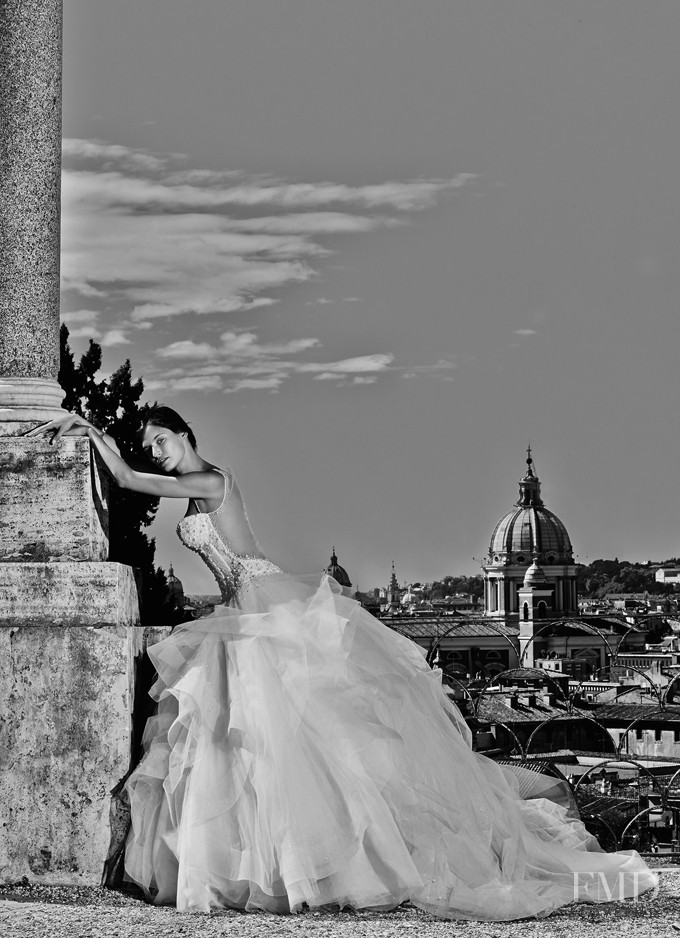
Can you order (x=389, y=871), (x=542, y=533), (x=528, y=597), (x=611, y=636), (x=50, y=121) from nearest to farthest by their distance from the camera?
Result: (x=389, y=871)
(x=50, y=121)
(x=611, y=636)
(x=528, y=597)
(x=542, y=533)

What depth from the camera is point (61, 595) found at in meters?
4.33

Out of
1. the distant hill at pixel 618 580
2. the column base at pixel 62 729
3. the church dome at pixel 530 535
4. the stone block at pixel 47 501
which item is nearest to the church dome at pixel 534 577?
the church dome at pixel 530 535

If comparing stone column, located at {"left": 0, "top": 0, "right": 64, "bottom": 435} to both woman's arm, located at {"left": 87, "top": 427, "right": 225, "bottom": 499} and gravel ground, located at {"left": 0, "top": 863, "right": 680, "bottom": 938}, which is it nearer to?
woman's arm, located at {"left": 87, "top": 427, "right": 225, "bottom": 499}

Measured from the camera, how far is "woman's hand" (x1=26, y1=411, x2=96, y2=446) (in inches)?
177

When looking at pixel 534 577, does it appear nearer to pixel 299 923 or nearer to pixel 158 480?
pixel 158 480

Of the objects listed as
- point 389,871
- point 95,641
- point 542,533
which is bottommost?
point 389,871

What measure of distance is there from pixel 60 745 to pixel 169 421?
1.26m

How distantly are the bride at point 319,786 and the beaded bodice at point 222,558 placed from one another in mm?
57

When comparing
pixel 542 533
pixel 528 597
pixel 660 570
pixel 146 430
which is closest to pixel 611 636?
pixel 528 597

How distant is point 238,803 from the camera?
398cm

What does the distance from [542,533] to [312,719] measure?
4592 inches

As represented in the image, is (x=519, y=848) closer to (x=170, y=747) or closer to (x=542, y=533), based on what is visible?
(x=170, y=747)

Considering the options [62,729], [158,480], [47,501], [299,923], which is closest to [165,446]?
[158,480]

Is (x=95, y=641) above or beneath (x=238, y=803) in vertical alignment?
above
